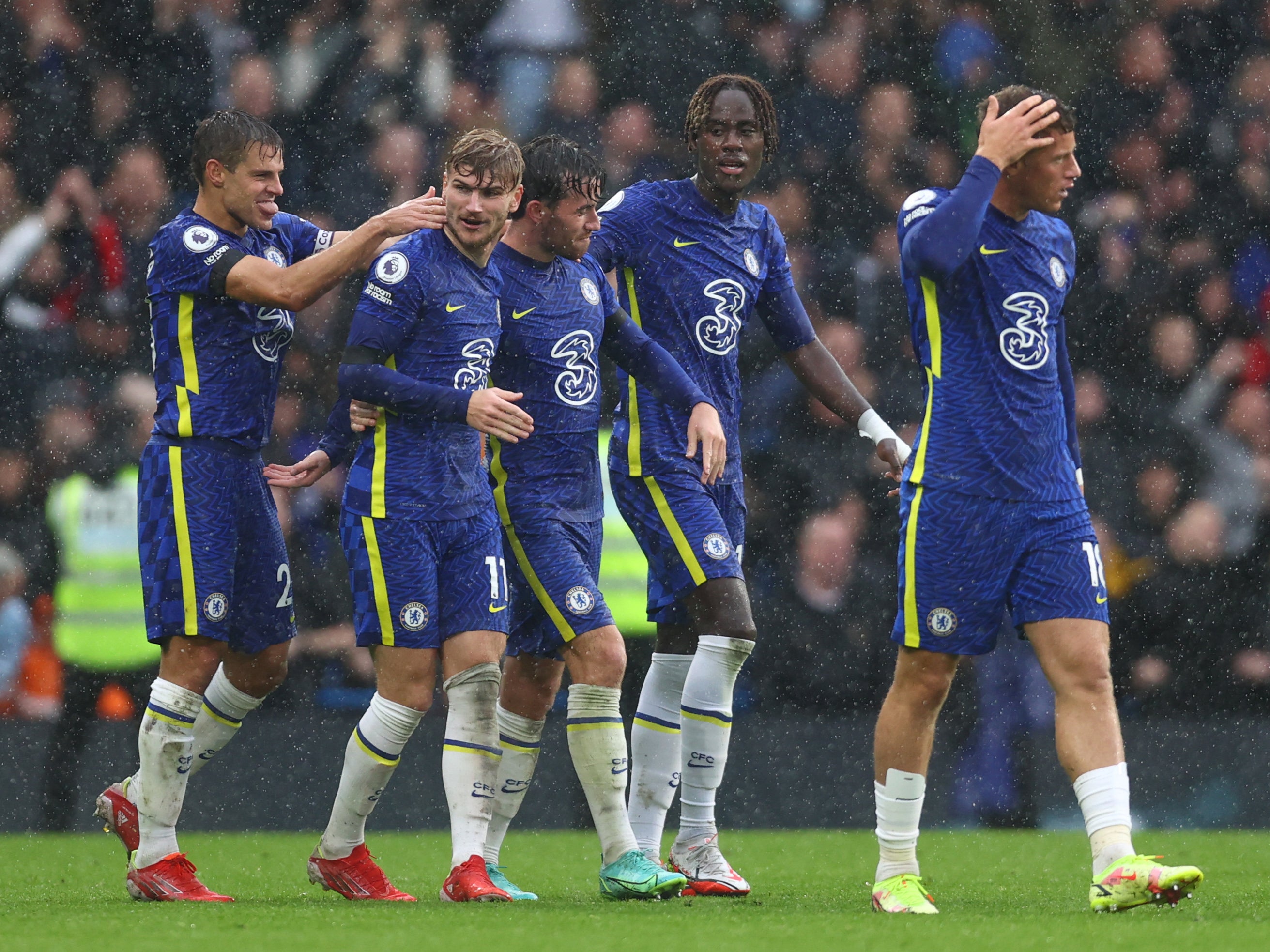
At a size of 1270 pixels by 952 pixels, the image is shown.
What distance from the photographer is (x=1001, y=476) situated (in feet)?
13.5

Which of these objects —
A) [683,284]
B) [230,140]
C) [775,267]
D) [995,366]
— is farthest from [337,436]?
[995,366]

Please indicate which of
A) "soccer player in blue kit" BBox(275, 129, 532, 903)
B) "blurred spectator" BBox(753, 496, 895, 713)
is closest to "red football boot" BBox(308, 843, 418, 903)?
"soccer player in blue kit" BBox(275, 129, 532, 903)

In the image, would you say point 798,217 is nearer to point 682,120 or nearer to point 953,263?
point 682,120

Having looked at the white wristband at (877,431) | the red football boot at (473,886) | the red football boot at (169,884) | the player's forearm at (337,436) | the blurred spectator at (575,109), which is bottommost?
the red football boot at (169,884)

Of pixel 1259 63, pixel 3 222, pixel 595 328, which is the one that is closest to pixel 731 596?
pixel 595 328

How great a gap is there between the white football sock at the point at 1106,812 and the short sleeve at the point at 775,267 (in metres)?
1.80

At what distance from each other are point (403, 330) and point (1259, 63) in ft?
20.0

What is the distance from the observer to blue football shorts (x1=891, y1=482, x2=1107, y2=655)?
4074 millimetres

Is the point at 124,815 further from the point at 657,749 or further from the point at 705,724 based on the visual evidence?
the point at 705,724

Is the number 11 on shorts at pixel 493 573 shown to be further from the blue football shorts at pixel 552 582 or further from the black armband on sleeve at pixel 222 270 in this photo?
the black armband on sleeve at pixel 222 270

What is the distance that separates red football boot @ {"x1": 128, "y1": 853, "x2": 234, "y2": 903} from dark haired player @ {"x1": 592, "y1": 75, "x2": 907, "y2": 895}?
1134 mm

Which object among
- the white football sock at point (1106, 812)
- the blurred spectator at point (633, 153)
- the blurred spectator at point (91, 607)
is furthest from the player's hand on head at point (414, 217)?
the blurred spectator at point (633, 153)

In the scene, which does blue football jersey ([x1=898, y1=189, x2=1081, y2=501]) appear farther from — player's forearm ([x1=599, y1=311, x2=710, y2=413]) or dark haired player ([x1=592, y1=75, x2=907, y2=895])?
player's forearm ([x1=599, y1=311, x2=710, y2=413])

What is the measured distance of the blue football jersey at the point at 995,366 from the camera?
4.13 meters
